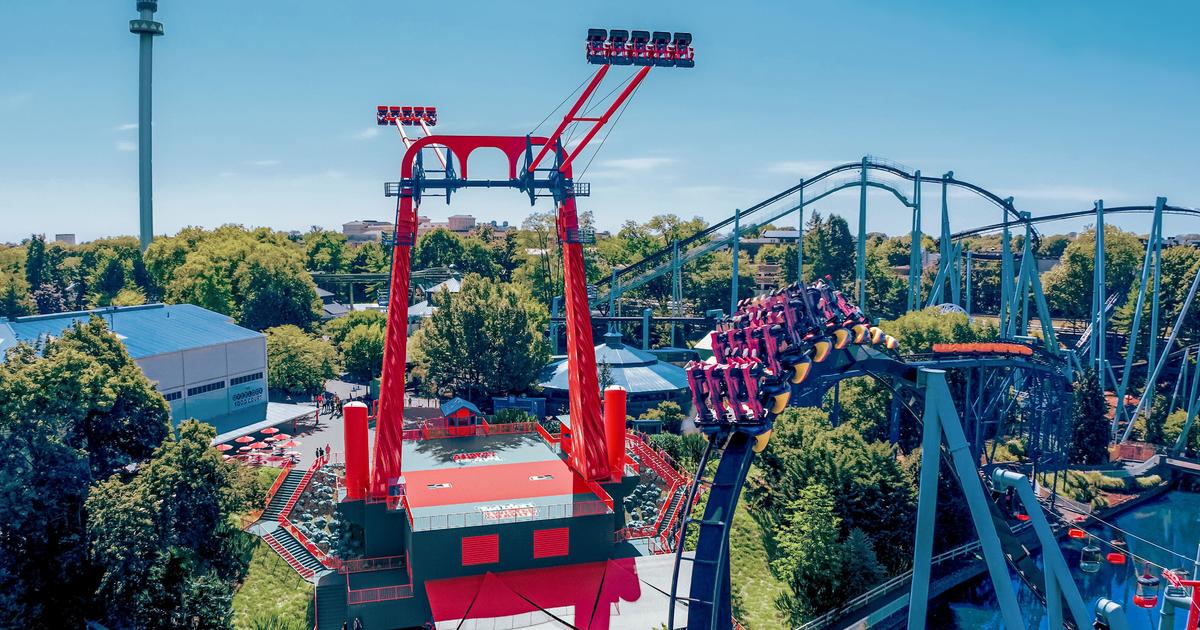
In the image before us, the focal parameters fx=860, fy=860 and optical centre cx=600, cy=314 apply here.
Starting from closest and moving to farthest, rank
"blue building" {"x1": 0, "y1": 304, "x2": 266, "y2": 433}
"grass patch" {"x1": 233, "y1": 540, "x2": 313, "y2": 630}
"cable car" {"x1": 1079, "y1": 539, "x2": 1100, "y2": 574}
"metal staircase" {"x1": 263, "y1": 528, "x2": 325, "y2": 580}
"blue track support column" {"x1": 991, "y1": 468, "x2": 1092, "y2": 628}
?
"blue track support column" {"x1": 991, "y1": 468, "x2": 1092, "y2": 628} → "cable car" {"x1": 1079, "y1": 539, "x2": 1100, "y2": 574} → "grass patch" {"x1": 233, "y1": 540, "x2": 313, "y2": 630} → "metal staircase" {"x1": 263, "y1": 528, "x2": 325, "y2": 580} → "blue building" {"x1": 0, "y1": 304, "x2": 266, "y2": 433}

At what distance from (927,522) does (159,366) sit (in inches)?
1456

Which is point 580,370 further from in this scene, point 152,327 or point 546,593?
point 152,327

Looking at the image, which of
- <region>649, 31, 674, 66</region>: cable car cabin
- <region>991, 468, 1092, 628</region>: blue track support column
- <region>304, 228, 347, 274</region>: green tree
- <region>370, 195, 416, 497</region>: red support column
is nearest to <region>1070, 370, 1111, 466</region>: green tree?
<region>991, 468, 1092, 628</region>: blue track support column

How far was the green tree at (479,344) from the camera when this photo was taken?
49.1 m

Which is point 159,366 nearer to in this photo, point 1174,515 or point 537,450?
point 537,450

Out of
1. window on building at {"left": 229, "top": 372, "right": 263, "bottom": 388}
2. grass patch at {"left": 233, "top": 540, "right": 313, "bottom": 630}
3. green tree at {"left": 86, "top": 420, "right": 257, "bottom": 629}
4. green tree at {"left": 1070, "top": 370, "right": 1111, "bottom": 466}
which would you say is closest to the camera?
green tree at {"left": 86, "top": 420, "right": 257, "bottom": 629}

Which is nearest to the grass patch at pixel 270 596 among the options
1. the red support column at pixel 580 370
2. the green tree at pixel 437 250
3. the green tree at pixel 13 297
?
the red support column at pixel 580 370

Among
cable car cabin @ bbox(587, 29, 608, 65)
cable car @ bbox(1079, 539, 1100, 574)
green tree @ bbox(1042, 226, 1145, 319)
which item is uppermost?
cable car cabin @ bbox(587, 29, 608, 65)

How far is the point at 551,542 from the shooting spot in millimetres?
27750

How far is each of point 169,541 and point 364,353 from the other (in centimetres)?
3237

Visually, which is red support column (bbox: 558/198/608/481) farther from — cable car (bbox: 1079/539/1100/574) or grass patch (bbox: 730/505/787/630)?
cable car (bbox: 1079/539/1100/574)

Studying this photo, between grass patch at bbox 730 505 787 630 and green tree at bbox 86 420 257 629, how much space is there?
661 inches

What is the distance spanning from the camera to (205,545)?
28438 mm

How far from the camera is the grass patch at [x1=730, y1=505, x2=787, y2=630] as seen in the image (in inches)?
1145
